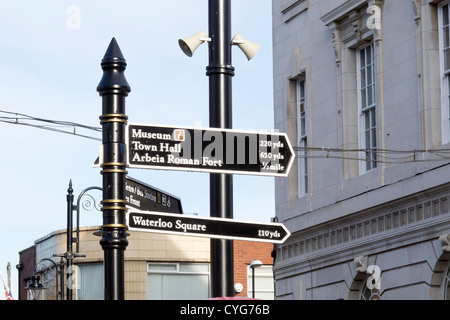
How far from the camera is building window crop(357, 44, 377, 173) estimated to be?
72.1 ft

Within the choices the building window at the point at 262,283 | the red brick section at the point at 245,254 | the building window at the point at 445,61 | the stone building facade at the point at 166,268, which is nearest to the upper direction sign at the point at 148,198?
the building window at the point at 445,61

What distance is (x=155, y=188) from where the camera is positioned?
377 inches

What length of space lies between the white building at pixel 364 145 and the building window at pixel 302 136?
0.03 meters

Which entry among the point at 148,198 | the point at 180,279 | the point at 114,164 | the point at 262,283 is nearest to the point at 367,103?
the point at 148,198

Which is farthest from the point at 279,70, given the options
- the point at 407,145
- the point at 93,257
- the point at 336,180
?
the point at 93,257

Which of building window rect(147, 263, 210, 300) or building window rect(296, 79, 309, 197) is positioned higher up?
building window rect(296, 79, 309, 197)

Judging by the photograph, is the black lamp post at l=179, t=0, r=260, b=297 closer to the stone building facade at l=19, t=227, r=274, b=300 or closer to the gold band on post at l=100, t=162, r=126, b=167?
the gold band on post at l=100, t=162, r=126, b=167

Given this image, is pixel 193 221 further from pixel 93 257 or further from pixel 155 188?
pixel 93 257

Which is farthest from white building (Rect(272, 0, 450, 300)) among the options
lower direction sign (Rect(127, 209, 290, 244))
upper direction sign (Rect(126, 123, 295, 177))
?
lower direction sign (Rect(127, 209, 290, 244))

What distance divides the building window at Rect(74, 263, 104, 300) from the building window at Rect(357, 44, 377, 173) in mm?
22740

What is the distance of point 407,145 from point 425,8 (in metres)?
2.86

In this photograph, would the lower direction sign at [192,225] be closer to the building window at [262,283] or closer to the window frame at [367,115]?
the window frame at [367,115]

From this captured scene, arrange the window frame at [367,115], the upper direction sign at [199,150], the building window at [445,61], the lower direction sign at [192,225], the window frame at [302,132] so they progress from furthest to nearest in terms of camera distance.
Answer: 1. the window frame at [302,132]
2. the window frame at [367,115]
3. the building window at [445,61]
4. the upper direction sign at [199,150]
5. the lower direction sign at [192,225]

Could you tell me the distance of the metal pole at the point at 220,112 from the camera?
9367mm
